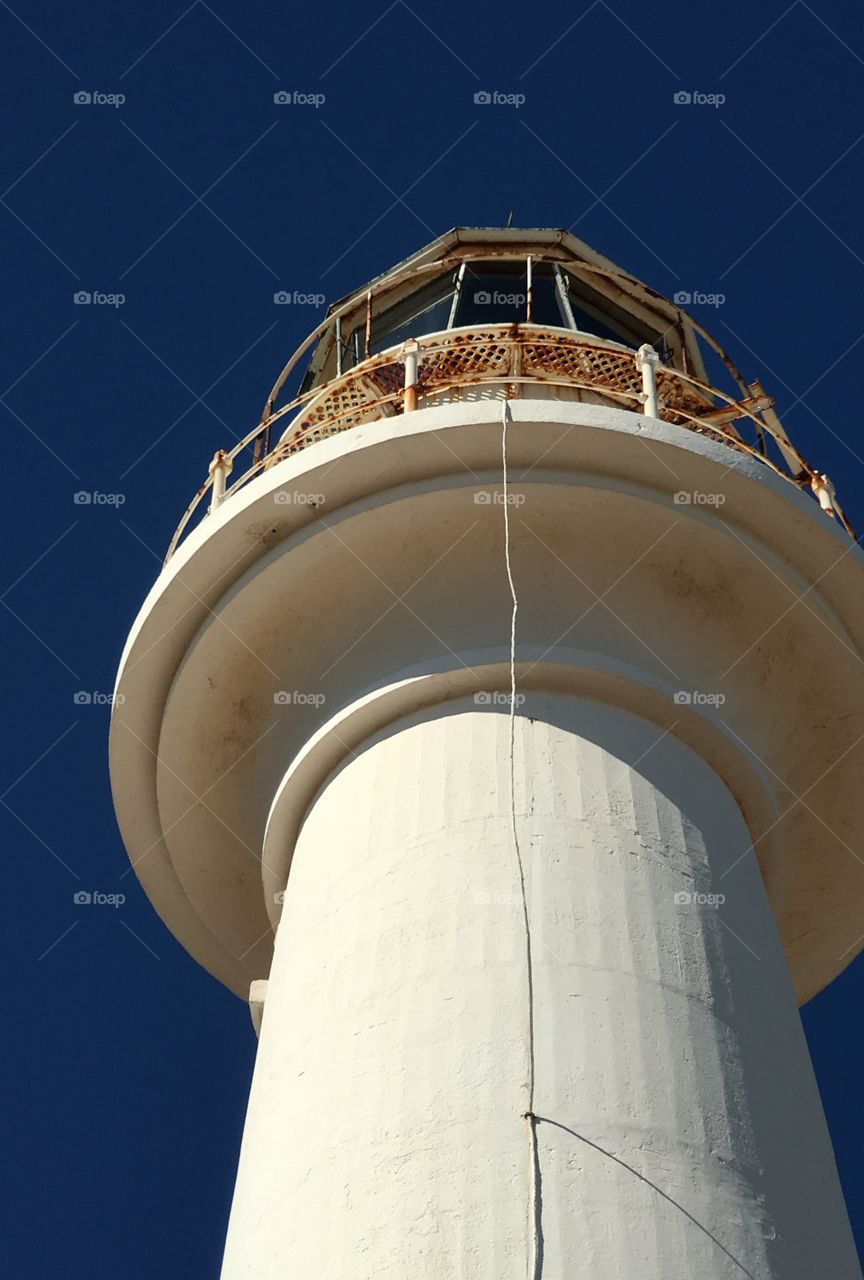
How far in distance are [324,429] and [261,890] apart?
343 centimetres

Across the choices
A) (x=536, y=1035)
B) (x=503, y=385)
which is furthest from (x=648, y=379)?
(x=536, y=1035)

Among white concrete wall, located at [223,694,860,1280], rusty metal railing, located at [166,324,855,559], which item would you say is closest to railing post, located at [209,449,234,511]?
rusty metal railing, located at [166,324,855,559]

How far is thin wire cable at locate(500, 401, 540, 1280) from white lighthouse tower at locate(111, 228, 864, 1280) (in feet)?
0.05

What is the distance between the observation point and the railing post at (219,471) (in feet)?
39.1

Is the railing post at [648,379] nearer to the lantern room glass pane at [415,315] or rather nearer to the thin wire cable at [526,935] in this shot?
the thin wire cable at [526,935]

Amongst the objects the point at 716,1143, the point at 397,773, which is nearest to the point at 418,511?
the point at 397,773

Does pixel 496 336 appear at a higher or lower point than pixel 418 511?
higher

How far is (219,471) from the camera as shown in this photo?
12.1 metres

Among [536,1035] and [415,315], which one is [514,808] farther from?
[415,315]

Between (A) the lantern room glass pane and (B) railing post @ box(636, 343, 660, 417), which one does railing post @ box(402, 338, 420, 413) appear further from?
(A) the lantern room glass pane

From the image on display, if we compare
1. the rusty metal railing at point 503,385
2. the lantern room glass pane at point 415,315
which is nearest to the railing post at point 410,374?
the rusty metal railing at point 503,385

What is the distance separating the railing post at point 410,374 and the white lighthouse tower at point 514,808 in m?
0.03

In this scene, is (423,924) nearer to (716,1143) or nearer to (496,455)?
(716,1143)

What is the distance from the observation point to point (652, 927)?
8.45 meters
